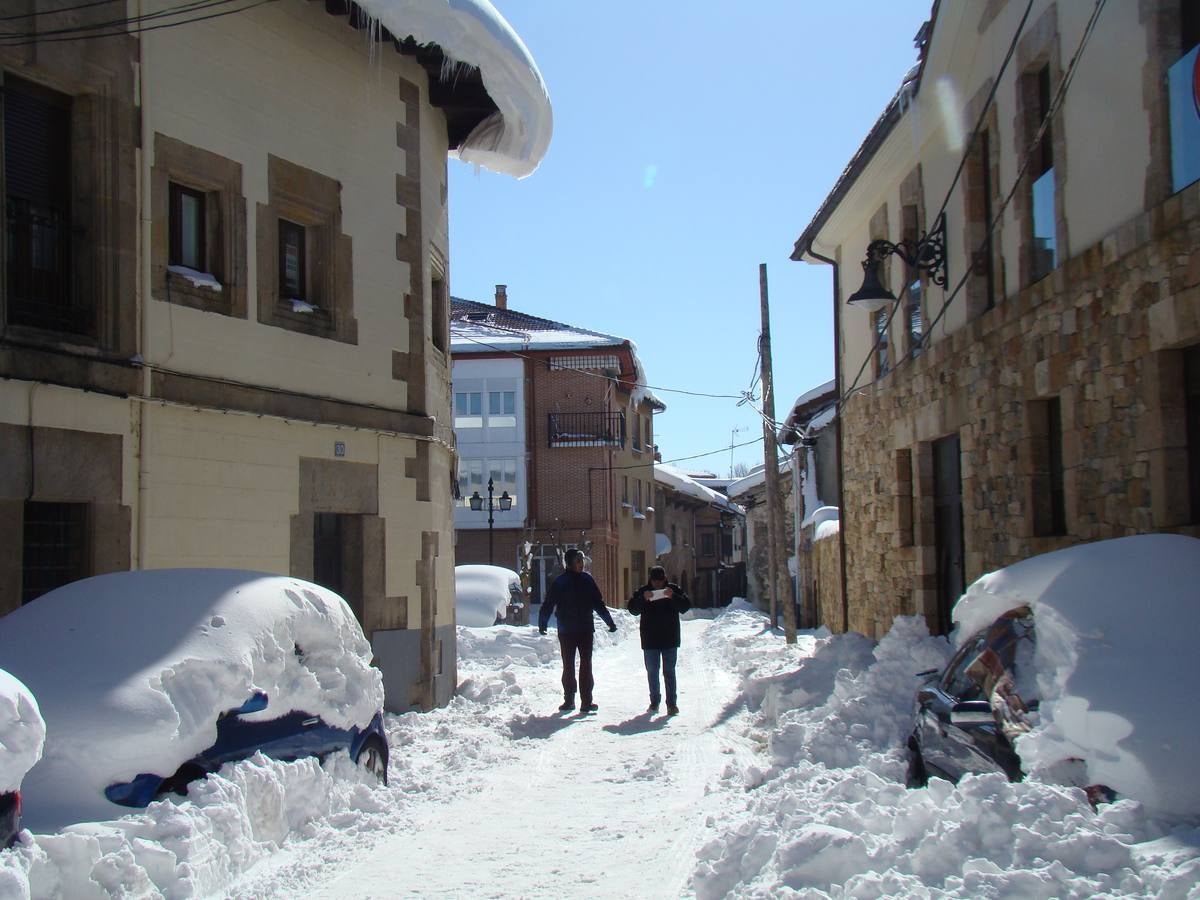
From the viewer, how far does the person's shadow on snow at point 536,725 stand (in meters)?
11.2

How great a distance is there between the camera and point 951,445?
43.0ft

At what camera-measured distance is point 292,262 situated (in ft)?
39.7

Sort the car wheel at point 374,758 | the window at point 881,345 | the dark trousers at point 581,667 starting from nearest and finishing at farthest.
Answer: the car wheel at point 374,758
the dark trousers at point 581,667
the window at point 881,345

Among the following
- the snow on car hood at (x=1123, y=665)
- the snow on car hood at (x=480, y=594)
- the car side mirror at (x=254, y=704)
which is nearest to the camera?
the snow on car hood at (x=1123, y=665)

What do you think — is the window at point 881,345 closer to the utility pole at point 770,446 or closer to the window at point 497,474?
the utility pole at point 770,446

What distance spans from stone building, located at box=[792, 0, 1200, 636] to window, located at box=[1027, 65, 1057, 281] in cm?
2

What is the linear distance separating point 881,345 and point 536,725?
6.88m

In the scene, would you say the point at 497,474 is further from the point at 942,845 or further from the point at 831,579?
the point at 942,845

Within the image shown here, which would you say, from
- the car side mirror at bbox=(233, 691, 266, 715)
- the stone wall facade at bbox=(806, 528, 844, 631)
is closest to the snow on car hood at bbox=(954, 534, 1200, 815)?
the car side mirror at bbox=(233, 691, 266, 715)

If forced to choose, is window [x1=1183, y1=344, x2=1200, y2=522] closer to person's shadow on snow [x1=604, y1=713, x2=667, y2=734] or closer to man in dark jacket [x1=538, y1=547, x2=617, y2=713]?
person's shadow on snow [x1=604, y1=713, x2=667, y2=734]

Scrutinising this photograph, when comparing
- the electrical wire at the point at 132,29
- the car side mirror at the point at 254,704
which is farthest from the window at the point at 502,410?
the car side mirror at the point at 254,704

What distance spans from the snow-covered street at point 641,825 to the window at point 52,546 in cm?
288

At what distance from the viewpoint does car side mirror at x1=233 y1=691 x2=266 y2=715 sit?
620cm

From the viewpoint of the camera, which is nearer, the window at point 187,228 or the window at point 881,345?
the window at point 187,228
